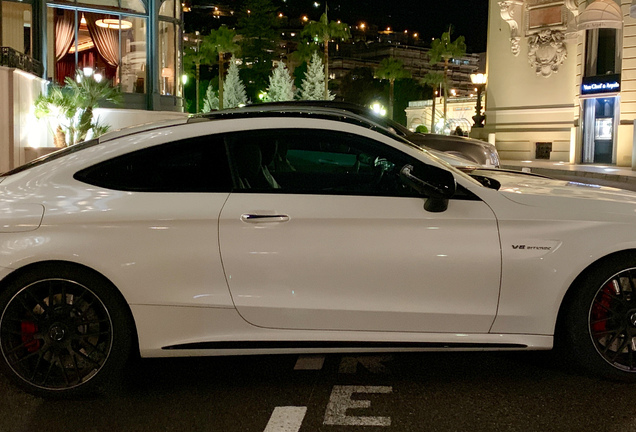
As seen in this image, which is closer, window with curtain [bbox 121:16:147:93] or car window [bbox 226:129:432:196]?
car window [bbox 226:129:432:196]

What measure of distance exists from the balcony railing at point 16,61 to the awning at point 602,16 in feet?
70.1

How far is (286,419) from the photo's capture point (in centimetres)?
405

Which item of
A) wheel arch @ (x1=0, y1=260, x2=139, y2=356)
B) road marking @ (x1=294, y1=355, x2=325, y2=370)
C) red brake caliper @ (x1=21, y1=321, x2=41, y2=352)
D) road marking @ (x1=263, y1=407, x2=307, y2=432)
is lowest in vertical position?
road marking @ (x1=294, y1=355, x2=325, y2=370)

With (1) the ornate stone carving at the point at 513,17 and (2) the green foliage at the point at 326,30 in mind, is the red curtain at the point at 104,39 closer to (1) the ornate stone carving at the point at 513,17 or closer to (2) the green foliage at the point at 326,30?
(1) the ornate stone carving at the point at 513,17

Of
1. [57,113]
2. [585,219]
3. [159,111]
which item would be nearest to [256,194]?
[585,219]

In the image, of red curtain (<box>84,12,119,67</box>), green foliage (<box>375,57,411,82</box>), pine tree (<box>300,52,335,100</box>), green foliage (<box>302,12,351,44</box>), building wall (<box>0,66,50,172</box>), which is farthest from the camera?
green foliage (<box>375,57,411,82</box>)

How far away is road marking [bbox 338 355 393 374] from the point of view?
194 inches

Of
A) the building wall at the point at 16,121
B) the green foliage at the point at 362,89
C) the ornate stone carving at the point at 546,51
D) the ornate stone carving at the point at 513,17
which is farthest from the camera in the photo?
the green foliage at the point at 362,89


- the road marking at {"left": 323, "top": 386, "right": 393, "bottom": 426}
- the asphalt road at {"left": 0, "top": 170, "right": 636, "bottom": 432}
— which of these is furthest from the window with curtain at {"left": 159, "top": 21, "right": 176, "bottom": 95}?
the road marking at {"left": 323, "top": 386, "right": 393, "bottom": 426}

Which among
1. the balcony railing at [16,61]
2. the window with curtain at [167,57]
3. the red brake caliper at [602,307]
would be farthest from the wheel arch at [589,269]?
the window with curtain at [167,57]

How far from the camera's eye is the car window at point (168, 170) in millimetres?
4457

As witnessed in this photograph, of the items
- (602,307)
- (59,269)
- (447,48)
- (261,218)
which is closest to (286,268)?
(261,218)

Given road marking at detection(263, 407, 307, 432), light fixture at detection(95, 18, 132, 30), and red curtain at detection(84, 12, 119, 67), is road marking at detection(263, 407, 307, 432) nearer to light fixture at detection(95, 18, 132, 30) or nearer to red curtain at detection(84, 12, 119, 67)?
red curtain at detection(84, 12, 119, 67)

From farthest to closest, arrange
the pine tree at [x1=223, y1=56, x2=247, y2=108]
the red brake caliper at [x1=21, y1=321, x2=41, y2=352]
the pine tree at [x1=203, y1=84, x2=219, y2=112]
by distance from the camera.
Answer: the pine tree at [x1=203, y1=84, x2=219, y2=112], the pine tree at [x1=223, y1=56, x2=247, y2=108], the red brake caliper at [x1=21, y1=321, x2=41, y2=352]
